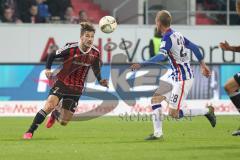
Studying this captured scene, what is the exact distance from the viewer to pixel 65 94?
1417 cm

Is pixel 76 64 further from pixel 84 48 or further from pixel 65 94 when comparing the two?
pixel 65 94

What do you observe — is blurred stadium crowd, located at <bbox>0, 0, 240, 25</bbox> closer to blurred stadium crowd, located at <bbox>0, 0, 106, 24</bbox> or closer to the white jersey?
blurred stadium crowd, located at <bbox>0, 0, 106, 24</bbox>

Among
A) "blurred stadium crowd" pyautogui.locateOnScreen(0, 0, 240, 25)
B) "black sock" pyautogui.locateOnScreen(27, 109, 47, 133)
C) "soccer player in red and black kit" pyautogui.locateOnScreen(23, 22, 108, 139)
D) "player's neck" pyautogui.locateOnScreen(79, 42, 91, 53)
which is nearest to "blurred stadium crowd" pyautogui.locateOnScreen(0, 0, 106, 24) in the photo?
"blurred stadium crowd" pyautogui.locateOnScreen(0, 0, 240, 25)

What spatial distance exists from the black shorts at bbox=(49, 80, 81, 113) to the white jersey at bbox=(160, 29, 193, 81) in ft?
6.66

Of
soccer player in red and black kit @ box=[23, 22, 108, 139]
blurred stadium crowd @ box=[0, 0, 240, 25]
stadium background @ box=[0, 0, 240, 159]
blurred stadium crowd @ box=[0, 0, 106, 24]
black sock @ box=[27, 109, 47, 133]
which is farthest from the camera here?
blurred stadium crowd @ box=[0, 0, 240, 25]

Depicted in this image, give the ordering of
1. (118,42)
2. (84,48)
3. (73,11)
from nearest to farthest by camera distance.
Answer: (84,48) → (118,42) → (73,11)

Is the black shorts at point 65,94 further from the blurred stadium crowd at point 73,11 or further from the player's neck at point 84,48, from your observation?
the blurred stadium crowd at point 73,11

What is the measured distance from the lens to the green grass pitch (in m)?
10.9

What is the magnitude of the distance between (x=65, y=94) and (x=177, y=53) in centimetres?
228

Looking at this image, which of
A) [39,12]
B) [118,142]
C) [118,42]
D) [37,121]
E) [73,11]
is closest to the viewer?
[118,142]

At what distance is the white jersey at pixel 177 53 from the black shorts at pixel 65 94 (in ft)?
6.66

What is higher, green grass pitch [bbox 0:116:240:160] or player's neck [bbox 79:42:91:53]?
player's neck [bbox 79:42:91:53]

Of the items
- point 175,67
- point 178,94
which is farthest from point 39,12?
point 178,94

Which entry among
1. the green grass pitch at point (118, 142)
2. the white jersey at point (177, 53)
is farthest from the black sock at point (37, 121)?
the white jersey at point (177, 53)
